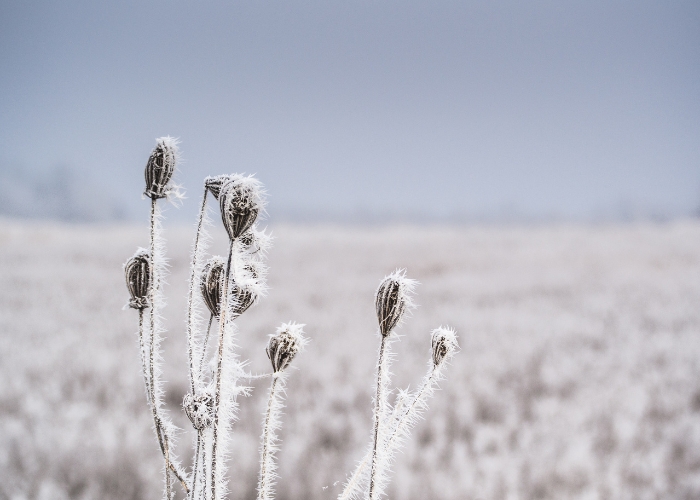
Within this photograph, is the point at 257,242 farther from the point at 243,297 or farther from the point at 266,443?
the point at 266,443

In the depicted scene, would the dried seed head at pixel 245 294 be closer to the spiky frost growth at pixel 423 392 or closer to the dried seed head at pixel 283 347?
the dried seed head at pixel 283 347

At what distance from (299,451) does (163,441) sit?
5.68 feet

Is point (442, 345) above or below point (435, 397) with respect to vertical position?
above

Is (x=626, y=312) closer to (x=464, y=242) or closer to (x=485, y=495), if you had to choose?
(x=485, y=495)

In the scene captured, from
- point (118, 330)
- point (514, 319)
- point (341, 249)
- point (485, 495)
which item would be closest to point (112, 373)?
point (118, 330)

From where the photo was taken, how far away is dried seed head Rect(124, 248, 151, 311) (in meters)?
0.32

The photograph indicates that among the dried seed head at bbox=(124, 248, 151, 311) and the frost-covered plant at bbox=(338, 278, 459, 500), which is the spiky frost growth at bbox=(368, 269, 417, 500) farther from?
the dried seed head at bbox=(124, 248, 151, 311)

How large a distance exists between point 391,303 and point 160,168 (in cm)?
18

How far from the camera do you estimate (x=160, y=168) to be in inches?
11.1

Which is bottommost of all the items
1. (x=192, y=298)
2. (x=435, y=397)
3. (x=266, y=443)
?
(x=435, y=397)

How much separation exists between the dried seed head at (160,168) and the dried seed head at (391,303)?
0.55 ft

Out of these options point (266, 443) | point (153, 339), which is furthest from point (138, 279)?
point (266, 443)

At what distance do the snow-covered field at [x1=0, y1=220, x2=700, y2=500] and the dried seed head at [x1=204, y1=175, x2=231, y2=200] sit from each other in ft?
0.37

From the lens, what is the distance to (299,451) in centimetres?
187
